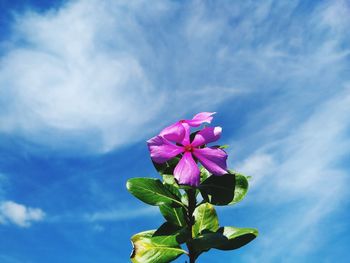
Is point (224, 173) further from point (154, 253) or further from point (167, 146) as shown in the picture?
point (154, 253)

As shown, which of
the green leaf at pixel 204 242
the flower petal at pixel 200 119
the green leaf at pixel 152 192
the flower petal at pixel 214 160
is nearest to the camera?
the green leaf at pixel 204 242

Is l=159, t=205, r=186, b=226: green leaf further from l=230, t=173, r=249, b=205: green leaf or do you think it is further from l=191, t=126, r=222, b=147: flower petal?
l=191, t=126, r=222, b=147: flower petal

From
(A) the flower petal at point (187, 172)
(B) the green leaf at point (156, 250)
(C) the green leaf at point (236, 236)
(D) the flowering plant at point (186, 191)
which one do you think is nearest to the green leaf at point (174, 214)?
(D) the flowering plant at point (186, 191)

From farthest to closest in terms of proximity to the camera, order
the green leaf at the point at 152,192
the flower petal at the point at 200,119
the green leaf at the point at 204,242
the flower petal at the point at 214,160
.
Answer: the green leaf at the point at 152,192 → the flower petal at the point at 200,119 → the flower petal at the point at 214,160 → the green leaf at the point at 204,242

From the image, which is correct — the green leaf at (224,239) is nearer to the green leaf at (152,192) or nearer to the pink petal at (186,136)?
the green leaf at (152,192)

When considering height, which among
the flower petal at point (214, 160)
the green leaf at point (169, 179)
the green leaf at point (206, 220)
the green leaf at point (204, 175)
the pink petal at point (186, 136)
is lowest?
the green leaf at point (206, 220)

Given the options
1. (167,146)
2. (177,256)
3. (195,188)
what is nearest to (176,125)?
(167,146)

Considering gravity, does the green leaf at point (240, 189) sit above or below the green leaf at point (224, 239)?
above

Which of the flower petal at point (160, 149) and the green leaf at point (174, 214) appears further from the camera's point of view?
the green leaf at point (174, 214)
